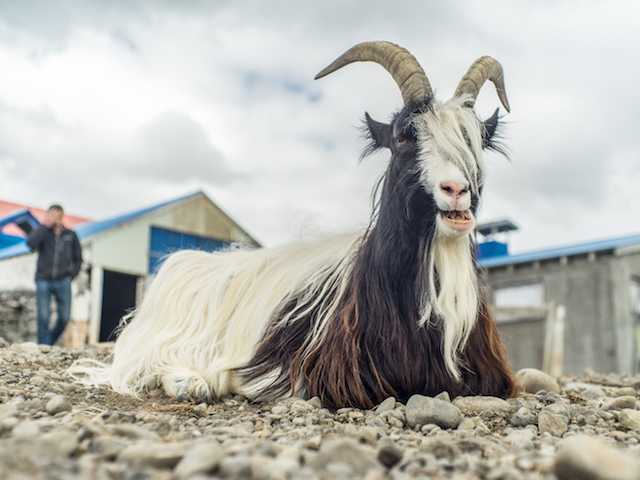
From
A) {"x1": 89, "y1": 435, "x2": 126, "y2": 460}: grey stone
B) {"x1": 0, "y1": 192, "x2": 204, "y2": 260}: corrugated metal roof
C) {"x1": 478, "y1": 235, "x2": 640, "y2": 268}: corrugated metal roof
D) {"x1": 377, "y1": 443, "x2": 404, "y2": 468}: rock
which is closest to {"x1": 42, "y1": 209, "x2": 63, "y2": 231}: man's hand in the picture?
{"x1": 0, "y1": 192, "x2": 204, "y2": 260}: corrugated metal roof

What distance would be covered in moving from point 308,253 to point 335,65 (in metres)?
1.51

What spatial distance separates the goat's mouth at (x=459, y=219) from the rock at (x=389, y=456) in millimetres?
1655

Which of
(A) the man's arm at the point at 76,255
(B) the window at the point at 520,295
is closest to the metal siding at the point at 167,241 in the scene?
(A) the man's arm at the point at 76,255

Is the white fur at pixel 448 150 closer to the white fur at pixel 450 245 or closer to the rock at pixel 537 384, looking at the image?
the white fur at pixel 450 245

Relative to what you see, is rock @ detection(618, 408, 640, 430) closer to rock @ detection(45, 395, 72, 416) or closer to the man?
rock @ detection(45, 395, 72, 416)

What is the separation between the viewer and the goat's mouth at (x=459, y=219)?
10.1 feet

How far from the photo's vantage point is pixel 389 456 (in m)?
1.67

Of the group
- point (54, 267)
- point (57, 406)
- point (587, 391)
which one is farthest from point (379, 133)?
point (54, 267)

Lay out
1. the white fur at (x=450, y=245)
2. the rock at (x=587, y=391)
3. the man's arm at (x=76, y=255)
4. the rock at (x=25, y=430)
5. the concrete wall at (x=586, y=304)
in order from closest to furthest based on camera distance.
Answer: the rock at (x=25, y=430)
the white fur at (x=450, y=245)
the rock at (x=587, y=391)
the man's arm at (x=76, y=255)
the concrete wall at (x=586, y=304)

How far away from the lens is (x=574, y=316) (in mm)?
11430

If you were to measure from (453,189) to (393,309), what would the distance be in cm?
82

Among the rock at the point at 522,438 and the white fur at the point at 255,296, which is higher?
the white fur at the point at 255,296

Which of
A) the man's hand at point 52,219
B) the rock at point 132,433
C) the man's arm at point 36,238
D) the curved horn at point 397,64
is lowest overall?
the rock at point 132,433

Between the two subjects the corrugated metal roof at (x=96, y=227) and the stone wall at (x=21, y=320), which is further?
the corrugated metal roof at (x=96, y=227)
